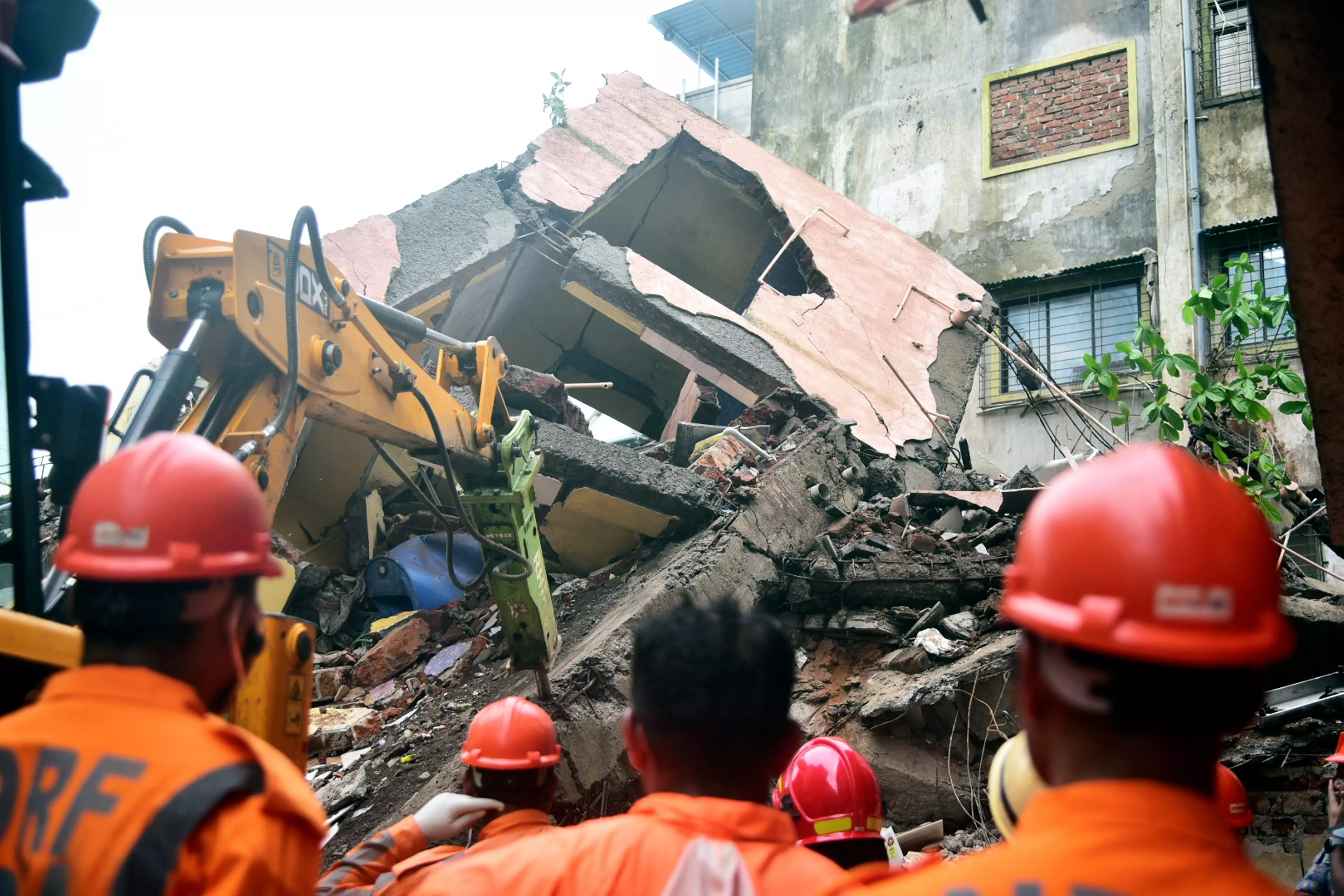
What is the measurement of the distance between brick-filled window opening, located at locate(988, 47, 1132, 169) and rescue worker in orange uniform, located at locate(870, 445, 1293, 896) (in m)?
13.0

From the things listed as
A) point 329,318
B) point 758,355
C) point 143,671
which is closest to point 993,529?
point 758,355

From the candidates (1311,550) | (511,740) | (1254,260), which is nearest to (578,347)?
(1254,260)

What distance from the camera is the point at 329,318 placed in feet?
12.1

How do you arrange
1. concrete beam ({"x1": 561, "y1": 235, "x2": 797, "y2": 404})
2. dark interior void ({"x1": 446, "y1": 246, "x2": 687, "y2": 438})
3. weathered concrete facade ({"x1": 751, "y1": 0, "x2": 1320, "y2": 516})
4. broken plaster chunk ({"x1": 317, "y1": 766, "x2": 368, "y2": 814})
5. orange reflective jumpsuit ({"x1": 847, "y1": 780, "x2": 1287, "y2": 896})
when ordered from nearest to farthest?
orange reflective jumpsuit ({"x1": 847, "y1": 780, "x2": 1287, "y2": 896})
broken plaster chunk ({"x1": 317, "y1": 766, "x2": 368, "y2": 814})
concrete beam ({"x1": 561, "y1": 235, "x2": 797, "y2": 404})
dark interior void ({"x1": 446, "y1": 246, "x2": 687, "y2": 438})
weathered concrete facade ({"x1": 751, "y1": 0, "x2": 1320, "y2": 516})

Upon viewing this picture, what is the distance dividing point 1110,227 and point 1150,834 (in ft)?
41.7

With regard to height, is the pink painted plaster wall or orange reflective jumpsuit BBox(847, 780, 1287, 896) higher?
the pink painted plaster wall

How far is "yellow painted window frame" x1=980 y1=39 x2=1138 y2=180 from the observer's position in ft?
40.3

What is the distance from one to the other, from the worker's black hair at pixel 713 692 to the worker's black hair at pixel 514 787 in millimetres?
1279

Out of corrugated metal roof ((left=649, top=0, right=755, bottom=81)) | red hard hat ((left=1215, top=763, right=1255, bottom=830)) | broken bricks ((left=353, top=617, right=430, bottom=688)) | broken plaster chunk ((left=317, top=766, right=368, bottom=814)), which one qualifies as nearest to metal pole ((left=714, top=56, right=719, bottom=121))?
corrugated metal roof ((left=649, top=0, right=755, bottom=81))

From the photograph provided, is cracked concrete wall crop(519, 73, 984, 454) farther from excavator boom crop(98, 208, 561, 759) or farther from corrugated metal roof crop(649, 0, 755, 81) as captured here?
corrugated metal roof crop(649, 0, 755, 81)

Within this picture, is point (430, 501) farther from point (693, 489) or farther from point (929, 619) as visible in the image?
point (929, 619)

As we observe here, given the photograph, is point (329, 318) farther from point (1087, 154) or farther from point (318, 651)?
point (1087, 154)

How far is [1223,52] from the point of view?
1172 centimetres

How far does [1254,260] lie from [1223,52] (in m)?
2.67
